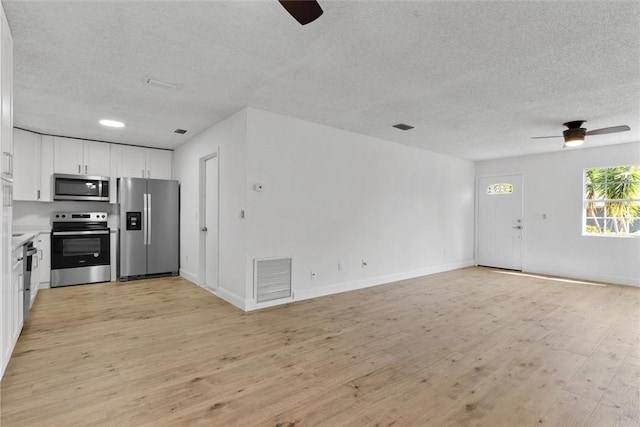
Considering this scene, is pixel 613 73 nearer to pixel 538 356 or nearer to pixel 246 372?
pixel 538 356

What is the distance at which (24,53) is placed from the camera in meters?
2.68

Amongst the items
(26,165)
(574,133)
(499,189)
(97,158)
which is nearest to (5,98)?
(26,165)

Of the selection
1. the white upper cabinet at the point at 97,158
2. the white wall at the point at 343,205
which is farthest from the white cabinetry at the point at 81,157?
the white wall at the point at 343,205

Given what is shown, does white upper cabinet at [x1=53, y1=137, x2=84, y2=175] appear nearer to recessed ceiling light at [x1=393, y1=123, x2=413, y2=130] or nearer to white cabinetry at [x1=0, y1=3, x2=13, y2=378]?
white cabinetry at [x1=0, y1=3, x2=13, y2=378]

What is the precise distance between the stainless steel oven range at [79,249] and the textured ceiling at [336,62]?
5.49 ft

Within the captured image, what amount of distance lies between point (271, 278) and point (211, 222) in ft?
4.95

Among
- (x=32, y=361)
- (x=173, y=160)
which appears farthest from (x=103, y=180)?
(x=32, y=361)

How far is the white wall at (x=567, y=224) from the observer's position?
5812mm

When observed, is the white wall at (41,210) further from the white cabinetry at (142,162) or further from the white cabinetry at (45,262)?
the white cabinetry at (142,162)

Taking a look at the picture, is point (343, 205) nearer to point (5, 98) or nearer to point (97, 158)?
point (5, 98)

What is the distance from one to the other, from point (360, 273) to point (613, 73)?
12.9ft

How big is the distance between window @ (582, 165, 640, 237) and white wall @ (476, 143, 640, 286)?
143 millimetres

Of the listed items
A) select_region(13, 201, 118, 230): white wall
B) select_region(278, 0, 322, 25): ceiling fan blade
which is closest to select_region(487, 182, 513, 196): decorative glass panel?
select_region(278, 0, 322, 25): ceiling fan blade

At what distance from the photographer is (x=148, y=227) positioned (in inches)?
231
